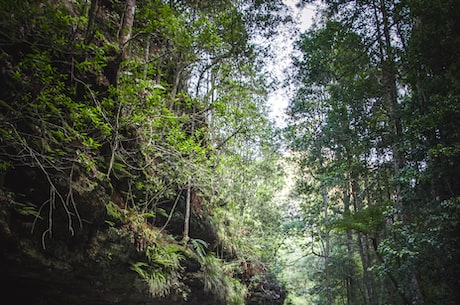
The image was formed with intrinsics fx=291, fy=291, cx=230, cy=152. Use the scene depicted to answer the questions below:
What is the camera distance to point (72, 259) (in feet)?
14.1

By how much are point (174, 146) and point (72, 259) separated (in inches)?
96.9

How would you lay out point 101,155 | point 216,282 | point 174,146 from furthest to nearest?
point 216,282
point 174,146
point 101,155

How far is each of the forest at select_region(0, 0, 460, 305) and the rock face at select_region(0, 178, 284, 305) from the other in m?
0.02

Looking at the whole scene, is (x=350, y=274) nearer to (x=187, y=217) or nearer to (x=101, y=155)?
(x=187, y=217)

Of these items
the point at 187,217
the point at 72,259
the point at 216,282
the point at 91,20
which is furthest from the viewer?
the point at 216,282

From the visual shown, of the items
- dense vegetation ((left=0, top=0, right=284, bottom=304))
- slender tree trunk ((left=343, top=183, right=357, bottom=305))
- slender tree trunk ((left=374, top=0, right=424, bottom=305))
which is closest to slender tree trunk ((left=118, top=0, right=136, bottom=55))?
dense vegetation ((left=0, top=0, right=284, bottom=304))

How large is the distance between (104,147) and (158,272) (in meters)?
2.58

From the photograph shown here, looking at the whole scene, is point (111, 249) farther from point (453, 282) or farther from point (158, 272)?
point (453, 282)

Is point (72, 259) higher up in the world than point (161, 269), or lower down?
higher up

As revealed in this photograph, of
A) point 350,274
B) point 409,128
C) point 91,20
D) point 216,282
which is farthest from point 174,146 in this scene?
point 350,274

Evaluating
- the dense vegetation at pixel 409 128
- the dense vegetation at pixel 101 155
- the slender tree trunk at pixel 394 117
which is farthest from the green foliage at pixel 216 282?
the slender tree trunk at pixel 394 117

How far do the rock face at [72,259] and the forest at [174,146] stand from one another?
2 centimetres

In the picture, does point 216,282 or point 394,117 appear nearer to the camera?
point 394,117

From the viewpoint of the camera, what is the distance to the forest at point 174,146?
3.86m
